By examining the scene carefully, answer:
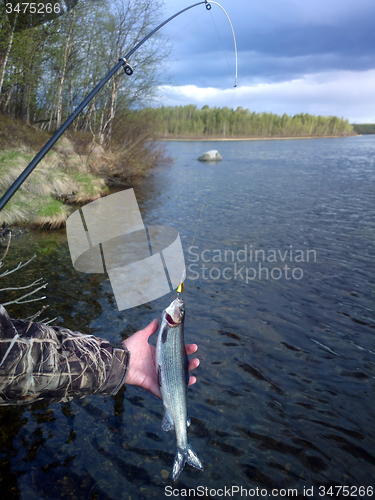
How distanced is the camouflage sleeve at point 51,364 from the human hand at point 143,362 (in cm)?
37

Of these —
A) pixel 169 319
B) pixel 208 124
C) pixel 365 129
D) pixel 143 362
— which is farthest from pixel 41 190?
pixel 365 129

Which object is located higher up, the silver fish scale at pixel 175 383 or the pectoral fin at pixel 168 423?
the silver fish scale at pixel 175 383

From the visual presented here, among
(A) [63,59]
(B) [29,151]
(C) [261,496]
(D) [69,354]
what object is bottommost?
(C) [261,496]

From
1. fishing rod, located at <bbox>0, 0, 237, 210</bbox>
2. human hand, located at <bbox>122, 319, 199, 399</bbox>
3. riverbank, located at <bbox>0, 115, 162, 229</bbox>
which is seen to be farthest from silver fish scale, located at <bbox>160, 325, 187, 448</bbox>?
riverbank, located at <bbox>0, 115, 162, 229</bbox>

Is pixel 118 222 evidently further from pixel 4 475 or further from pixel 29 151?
pixel 4 475

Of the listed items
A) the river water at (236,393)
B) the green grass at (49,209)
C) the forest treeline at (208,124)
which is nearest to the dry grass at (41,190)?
the green grass at (49,209)

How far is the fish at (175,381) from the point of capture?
2480 millimetres

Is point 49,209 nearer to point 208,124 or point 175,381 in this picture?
point 175,381

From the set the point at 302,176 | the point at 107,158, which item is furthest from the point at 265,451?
the point at 302,176

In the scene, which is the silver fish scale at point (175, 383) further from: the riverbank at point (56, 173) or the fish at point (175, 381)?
the riverbank at point (56, 173)

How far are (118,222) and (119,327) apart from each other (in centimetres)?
739

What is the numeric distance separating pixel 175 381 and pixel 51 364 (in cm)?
95

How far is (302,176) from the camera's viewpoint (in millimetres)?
27938

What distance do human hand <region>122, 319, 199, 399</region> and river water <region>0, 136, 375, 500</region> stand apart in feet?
3.74
